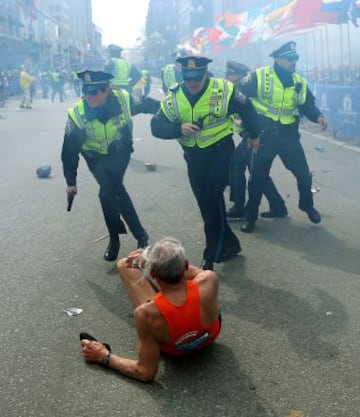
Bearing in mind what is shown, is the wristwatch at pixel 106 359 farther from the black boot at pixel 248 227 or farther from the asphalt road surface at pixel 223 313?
the black boot at pixel 248 227

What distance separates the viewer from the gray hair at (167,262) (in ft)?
10.3

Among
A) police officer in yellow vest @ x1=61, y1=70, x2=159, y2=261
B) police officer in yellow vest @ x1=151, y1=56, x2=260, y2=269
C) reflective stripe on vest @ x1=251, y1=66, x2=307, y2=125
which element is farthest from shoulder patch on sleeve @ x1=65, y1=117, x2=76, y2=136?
reflective stripe on vest @ x1=251, y1=66, x2=307, y2=125

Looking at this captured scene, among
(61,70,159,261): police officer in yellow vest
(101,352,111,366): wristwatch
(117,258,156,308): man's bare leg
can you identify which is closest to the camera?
(101,352,111,366): wristwatch

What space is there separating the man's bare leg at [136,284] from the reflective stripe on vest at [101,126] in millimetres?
1545

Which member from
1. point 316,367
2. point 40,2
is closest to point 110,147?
point 316,367

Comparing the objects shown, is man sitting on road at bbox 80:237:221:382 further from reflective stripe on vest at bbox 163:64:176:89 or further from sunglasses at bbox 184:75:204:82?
reflective stripe on vest at bbox 163:64:176:89

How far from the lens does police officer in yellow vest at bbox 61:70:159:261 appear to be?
497 centimetres

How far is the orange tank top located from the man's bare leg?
41 cm

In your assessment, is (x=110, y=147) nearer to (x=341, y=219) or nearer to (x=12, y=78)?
(x=341, y=219)

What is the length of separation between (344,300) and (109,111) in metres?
2.44

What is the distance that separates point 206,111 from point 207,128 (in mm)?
151

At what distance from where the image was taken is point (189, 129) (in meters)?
4.65

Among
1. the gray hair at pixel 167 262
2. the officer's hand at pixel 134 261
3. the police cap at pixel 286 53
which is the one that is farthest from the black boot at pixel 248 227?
the gray hair at pixel 167 262

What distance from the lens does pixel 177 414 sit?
3.07 meters
